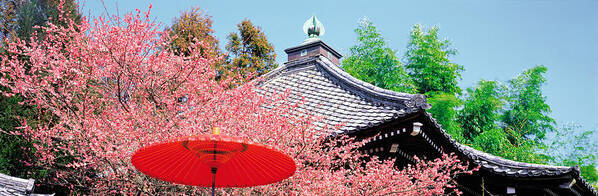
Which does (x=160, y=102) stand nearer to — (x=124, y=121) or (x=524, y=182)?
(x=124, y=121)

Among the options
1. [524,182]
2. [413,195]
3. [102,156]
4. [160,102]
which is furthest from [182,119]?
[524,182]

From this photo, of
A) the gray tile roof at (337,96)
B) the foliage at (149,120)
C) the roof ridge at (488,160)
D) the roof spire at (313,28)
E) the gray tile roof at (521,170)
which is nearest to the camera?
the foliage at (149,120)

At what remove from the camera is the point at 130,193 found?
5.23 meters

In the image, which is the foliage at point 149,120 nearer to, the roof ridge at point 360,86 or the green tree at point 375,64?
Answer: the roof ridge at point 360,86

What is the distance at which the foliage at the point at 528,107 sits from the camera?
67.5ft

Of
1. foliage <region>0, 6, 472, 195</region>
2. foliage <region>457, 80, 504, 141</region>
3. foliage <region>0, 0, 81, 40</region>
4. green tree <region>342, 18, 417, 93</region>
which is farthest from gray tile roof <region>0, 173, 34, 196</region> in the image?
foliage <region>457, 80, 504, 141</region>

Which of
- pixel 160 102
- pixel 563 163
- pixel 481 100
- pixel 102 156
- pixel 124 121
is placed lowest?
pixel 102 156

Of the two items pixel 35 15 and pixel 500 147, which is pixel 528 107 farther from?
pixel 35 15

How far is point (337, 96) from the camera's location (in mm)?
8742

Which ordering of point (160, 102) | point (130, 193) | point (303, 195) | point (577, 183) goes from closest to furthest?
point (303, 195), point (130, 193), point (160, 102), point (577, 183)

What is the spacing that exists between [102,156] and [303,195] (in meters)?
2.42

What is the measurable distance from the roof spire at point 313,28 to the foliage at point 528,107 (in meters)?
11.8

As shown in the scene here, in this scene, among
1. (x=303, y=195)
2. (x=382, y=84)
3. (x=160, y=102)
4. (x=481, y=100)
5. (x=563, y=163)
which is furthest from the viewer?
(x=563, y=163)

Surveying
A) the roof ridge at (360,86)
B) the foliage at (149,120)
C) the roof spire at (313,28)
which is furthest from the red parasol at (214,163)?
the roof spire at (313,28)
